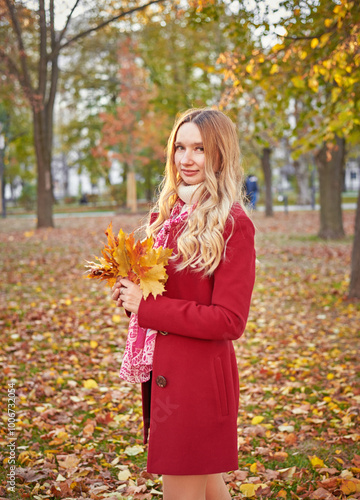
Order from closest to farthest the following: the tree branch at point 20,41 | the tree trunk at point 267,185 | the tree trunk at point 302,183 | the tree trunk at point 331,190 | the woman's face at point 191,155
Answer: the woman's face at point 191,155, the tree branch at point 20,41, the tree trunk at point 331,190, the tree trunk at point 267,185, the tree trunk at point 302,183

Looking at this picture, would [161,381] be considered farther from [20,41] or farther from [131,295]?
[20,41]

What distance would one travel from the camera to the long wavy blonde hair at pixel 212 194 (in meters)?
2.23

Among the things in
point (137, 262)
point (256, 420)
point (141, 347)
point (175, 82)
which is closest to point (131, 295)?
point (137, 262)

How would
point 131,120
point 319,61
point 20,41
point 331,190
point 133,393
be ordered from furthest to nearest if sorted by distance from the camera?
1. point 131,120
2. point 20,41
3. point 331,190
4. point 319,61
5. point 133,393

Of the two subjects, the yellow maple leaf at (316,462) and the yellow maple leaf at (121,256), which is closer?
the yellow maple leaf at (121,256)

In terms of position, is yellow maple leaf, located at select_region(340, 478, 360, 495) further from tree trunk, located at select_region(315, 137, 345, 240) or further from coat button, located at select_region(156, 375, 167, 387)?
tree trunk, located at select_region(315, 137, 345, 240)

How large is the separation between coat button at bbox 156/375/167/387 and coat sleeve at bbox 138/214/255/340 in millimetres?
203

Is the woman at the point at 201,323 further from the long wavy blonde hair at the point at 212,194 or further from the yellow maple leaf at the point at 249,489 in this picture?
the yellow maple leaf at the point at 249,489

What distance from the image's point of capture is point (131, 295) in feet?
7.51

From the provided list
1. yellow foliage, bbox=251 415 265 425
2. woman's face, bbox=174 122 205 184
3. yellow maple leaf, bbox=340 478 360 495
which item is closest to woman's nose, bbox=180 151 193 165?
woman's face, bbox=174 122 205 184

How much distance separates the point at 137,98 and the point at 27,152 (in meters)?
11.1

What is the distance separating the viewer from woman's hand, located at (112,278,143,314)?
2283mm

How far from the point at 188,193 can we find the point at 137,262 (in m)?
0.43

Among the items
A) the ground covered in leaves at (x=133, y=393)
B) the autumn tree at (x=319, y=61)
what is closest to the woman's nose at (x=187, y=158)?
the ground covered in leaves at (x=133, y=393)
